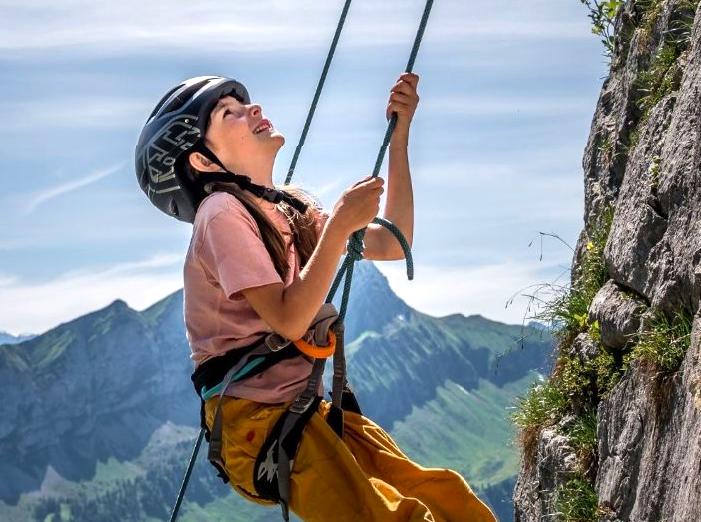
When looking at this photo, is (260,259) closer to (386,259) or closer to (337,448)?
(337,448)

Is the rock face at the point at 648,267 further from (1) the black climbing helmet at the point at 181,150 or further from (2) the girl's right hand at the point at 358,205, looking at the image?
(1) the black climbing helmet at the point at 181,150

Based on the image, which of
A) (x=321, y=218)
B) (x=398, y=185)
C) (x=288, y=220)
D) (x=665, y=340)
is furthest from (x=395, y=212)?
(x=665, y=340)

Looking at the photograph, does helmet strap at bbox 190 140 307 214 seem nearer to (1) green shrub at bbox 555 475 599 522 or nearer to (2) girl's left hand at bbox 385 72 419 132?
(2) girl's left hand at bbox 385 72 419 132

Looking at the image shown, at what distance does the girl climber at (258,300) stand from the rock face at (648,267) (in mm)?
1844

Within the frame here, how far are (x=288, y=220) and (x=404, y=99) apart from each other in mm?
1222

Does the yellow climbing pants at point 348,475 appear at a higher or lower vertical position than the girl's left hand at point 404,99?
lower

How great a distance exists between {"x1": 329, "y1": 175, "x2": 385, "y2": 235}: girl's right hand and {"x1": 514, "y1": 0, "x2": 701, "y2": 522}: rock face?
93.8 inches

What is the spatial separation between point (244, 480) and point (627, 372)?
3.68 metres

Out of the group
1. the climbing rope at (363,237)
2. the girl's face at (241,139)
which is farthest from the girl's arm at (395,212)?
the girl's face at (241,139)

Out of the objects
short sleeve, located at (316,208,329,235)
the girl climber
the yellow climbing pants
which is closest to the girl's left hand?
short sleeve, located at (316,208,329,235)

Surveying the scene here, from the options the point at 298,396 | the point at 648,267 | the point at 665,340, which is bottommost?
the point at 665,340

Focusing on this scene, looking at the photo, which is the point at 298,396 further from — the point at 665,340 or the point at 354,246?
the point at 665,340

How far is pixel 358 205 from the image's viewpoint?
5.25m

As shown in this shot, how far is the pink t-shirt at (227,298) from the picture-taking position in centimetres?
523
